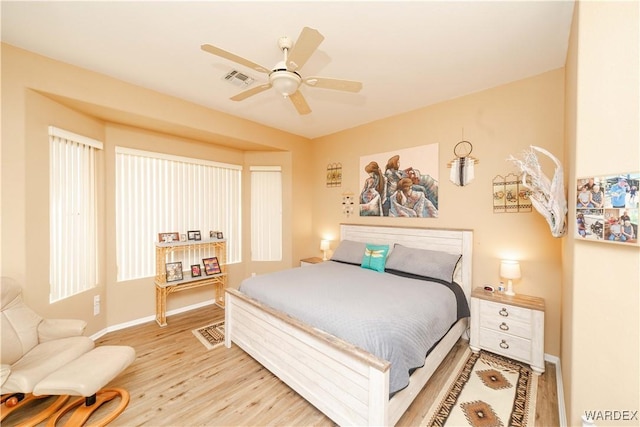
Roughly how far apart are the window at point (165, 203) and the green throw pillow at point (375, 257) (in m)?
2.28

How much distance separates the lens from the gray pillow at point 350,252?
11.5 feet

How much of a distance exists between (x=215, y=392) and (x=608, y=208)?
2856 mm

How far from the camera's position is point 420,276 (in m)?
2.85

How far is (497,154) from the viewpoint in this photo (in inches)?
107

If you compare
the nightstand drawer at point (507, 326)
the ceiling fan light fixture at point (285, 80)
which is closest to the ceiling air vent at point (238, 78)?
the ceiling fan light fixture at point (285, 80)

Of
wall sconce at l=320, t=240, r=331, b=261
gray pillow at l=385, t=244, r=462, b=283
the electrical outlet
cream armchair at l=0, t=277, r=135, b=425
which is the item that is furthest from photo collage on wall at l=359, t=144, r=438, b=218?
the electrical outlet

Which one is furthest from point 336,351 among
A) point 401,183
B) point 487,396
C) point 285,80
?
point 401,183

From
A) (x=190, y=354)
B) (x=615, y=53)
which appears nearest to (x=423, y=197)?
(x=615, y=53)

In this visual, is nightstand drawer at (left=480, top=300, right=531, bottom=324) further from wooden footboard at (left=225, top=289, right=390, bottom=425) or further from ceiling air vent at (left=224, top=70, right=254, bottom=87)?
ceiling air vent at (left=224, top=70, right=254, bottom=87)

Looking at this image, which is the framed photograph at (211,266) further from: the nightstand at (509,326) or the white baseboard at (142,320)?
the nightstand at (509,326)

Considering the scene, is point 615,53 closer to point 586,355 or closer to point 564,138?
point 564,138

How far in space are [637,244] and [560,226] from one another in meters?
0.78

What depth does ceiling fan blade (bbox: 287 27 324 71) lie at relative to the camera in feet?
4.61

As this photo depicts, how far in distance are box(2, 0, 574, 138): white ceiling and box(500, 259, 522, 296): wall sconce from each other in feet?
6.17
